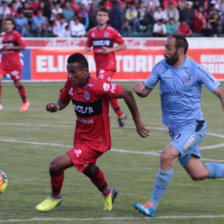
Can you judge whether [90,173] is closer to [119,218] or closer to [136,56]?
[119,218]

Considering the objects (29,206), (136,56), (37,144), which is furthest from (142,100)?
(29,206)

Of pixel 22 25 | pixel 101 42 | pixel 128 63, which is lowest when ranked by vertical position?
pixel 128 63

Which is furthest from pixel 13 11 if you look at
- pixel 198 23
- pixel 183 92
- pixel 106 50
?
pixel 183 92

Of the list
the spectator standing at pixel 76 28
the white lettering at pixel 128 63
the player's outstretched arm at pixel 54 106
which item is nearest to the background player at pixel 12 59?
the white lettering at pixel 128 63

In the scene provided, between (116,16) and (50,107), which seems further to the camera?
(116,16)

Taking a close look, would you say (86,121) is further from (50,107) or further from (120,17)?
(120,17)

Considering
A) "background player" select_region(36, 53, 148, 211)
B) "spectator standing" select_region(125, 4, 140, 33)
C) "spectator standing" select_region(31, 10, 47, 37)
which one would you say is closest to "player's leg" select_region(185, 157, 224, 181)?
"background player" select_region(36, 53, 148, 211)

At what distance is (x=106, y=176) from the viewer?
9133mm

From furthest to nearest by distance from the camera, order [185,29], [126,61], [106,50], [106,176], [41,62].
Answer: [185,29] < [126,61] < [41,62] < [106,50] < [106,176]

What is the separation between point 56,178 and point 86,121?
0.69 m

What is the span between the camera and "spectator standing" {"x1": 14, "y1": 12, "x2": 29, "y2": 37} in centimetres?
2675

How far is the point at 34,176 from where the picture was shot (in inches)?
357

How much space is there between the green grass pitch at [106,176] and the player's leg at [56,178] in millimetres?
86

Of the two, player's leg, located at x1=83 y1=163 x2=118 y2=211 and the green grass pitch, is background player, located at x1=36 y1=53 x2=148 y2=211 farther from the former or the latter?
the green grass pitch
